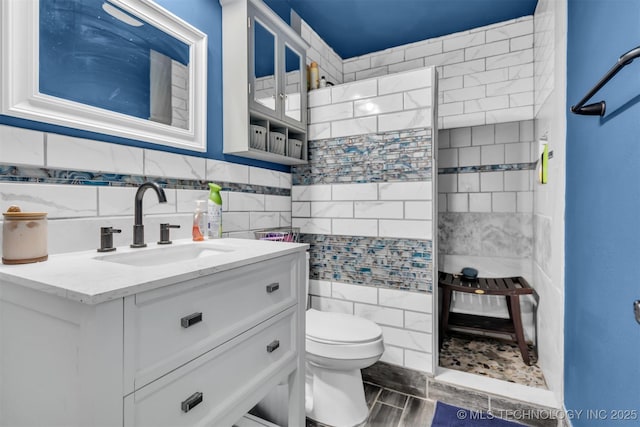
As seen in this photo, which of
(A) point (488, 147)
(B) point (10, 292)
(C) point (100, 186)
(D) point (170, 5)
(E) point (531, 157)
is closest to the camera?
(B) point (10, 292)

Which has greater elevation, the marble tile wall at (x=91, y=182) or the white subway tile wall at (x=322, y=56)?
the white subway tile wall at (x=322, y=56)

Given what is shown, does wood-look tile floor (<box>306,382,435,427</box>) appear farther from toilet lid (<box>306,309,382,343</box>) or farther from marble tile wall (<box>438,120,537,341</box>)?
marble tile wall (<box>438,120,537,341</box>)

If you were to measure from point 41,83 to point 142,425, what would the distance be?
3.52 feet

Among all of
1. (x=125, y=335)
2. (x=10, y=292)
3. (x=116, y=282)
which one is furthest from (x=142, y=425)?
(x=10, y=292)

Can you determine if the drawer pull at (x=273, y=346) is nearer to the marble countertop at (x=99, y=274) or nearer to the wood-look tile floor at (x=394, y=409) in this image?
the marble countertop at (x=99, y=274)

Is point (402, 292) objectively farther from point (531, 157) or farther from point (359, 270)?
point (531, 157)

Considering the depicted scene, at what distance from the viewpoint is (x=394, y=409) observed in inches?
69.9

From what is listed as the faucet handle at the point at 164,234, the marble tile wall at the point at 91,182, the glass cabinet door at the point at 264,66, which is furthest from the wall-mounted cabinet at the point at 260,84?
the faucet handle at the point at 164,234

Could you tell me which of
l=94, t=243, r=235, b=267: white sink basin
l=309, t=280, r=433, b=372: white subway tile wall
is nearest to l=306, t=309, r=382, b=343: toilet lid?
l=309, t=280, r=433, b=372: white subway tile wall

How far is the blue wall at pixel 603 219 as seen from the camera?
2.79 ft

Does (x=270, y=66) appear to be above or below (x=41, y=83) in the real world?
above

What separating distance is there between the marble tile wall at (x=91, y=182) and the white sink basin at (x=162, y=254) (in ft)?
0.46

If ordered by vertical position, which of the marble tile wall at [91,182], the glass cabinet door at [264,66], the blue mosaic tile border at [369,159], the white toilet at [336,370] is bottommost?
the white toilet at [336,370]

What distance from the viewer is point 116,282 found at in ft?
2.18
